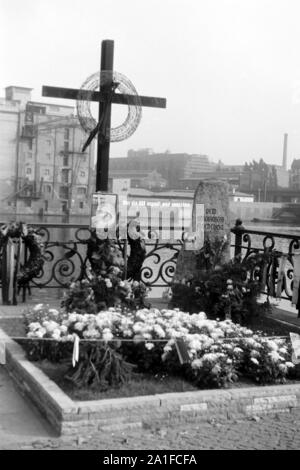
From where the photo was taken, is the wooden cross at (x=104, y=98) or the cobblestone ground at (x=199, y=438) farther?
the wooden cross at (x=104, y=98)

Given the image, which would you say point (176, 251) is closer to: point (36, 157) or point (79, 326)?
point (79, 326)

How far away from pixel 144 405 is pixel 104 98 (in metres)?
5.81

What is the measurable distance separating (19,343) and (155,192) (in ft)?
19.5

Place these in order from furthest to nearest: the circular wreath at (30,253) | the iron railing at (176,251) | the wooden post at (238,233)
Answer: the wooden post at (238,233)
the circular wreath at (30,253)
the iron railing at (176,251)

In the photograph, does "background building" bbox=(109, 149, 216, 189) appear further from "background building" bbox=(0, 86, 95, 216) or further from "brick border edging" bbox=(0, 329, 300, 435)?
"background building" bbox=(0, 86, 95, 216)

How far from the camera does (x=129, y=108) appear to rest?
9914 millimetres

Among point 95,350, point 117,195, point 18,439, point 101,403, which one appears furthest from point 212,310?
point 18,439

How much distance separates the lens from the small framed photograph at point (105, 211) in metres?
8.75

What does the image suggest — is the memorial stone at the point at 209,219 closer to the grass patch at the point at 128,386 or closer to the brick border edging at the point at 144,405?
the grass patch at the point at 128,386

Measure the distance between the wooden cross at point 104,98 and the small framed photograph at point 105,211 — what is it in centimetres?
102

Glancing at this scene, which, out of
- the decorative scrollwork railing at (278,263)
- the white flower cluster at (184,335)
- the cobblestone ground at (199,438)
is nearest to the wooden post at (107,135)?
the decorative scrollwork railing at (278,263)

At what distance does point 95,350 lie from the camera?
5.45 meters

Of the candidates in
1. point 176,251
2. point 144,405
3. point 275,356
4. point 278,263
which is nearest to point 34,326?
point 144,405
